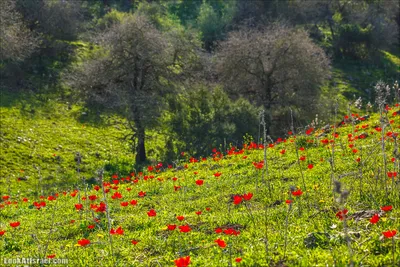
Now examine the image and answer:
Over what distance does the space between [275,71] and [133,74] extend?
32.3 feet

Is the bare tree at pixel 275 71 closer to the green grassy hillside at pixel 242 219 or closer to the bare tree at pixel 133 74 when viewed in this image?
the bare tree at pixel 133 74

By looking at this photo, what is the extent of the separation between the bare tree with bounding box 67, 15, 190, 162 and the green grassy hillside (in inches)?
419

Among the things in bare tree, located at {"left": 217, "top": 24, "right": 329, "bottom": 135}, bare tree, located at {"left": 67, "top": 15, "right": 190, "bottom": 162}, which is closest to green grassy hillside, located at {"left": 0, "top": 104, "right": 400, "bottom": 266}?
bare tree, located at {"left": 67, "top": 15, "right": 190, "bottom": 162}

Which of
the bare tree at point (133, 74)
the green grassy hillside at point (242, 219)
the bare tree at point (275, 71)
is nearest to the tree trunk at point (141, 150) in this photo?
the bare tree at point (133, 74)

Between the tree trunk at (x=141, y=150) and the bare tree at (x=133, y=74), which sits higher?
the bare tree at (x=133, y=74)

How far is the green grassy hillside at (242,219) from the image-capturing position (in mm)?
5668

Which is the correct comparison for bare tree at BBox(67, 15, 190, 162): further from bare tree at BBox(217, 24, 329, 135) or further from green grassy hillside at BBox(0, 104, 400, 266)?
green grassy hillside at BBox(0, 104, 400, 266)

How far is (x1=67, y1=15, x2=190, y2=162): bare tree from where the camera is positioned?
23734 mm

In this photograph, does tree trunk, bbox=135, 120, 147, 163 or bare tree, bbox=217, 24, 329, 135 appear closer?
tree trunk, bbox=135, 120, 147, 163

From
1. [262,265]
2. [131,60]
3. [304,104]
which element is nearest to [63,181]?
[131,60]

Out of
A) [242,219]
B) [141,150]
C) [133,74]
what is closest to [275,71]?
[133,74]

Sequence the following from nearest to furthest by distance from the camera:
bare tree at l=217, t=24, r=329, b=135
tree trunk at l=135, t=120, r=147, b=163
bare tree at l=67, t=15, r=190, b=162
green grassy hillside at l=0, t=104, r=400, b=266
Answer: green grassy hillside at l=0, t=104, r=400, b=266 → bare tree at l=67, t=15, r=190, b=162 → tree trunk at l=135, t=120, r=147, b=163 → bare tree at l=217, t=24, r=329, b=135

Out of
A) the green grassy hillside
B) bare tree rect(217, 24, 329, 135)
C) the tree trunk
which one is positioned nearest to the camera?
the green grassy hillside

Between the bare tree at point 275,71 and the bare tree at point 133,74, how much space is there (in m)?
5.75
